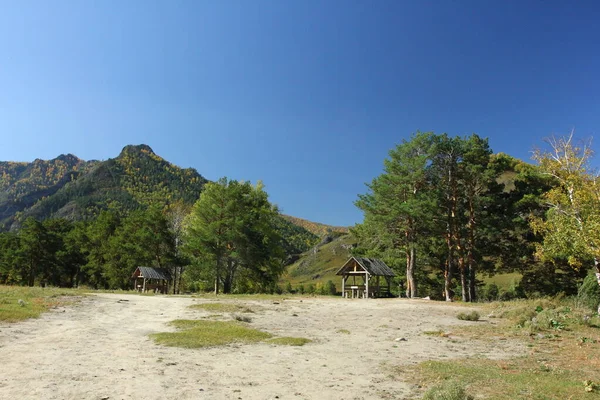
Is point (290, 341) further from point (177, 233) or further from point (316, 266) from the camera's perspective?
point (316, 266)

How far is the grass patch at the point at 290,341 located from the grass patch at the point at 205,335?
1.81ft

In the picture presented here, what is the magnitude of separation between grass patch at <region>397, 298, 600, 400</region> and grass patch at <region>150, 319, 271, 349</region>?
5570 mm

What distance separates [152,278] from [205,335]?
3474 cm

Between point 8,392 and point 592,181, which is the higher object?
point 592,181

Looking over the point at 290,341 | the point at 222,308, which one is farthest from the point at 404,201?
the point at 290,341

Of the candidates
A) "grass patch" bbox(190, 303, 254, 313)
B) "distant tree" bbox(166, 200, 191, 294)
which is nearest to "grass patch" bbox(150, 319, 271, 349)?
"grass patch" bbox(190, 303, 254, 313)

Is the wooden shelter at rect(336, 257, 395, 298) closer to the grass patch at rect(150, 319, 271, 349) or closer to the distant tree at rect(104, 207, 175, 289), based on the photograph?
the distant tree at rect(104, 207, 175, 289)

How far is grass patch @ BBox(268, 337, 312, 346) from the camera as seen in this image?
1198 centimetres

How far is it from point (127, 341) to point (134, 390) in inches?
206

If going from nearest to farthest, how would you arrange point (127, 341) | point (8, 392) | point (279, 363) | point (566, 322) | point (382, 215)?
point (8, 392), point (279, 363), point (127, 341), point (566, 322), point (382, 215)

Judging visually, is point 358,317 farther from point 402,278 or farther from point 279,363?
point 402,278

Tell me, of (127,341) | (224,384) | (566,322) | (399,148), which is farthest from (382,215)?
(224,384)

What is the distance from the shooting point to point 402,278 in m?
45.4

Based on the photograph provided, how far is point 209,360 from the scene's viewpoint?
9266 millimetres
